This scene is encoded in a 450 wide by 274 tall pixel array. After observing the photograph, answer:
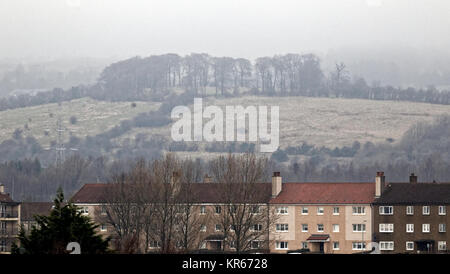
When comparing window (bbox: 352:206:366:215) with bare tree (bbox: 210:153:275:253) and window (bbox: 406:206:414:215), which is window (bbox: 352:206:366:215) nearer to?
window (bbox: 406:206:414:215)

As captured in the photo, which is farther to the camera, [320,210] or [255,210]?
[320,210]

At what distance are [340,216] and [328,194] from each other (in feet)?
9.08

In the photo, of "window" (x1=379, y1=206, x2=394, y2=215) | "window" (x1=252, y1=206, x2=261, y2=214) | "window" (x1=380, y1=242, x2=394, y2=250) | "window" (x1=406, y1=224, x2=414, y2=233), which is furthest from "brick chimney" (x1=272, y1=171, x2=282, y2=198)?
"window" (x1=406, y1=224, x2=414, y2=233)

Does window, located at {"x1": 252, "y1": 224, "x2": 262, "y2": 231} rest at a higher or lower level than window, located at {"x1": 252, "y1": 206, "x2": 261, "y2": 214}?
lower

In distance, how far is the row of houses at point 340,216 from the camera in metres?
84.6

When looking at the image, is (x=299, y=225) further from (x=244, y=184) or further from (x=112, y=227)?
(x=112, y=227)

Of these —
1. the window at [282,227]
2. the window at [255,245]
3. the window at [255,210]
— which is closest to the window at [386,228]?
the window at [282,227]

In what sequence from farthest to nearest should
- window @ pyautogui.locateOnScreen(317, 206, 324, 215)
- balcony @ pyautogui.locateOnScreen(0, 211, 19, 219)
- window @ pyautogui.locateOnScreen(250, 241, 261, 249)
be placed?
1. window @ pyautogui.locateOnScreen(317, 206, 324, 215)
2. balcony @ pyautogui.locateOnScreen(0, 211, 19, 219)
3. window @ pyautogui.locateOnScreen(250, 241, 261, 249)

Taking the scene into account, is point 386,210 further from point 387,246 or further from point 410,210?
point 387,246

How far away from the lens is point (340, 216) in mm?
89938

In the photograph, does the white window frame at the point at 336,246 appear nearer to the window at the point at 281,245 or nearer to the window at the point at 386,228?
the window at the point at 281,245

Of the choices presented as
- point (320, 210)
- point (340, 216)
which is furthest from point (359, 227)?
point (320, 210)

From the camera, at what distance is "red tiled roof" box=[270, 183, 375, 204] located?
89688 millimetres
